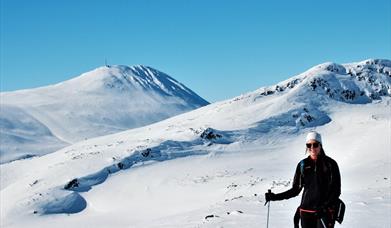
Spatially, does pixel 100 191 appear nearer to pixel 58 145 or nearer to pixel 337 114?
pixel 337 114

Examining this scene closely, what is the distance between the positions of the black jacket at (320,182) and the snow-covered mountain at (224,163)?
36.6ft

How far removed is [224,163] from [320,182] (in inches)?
2303

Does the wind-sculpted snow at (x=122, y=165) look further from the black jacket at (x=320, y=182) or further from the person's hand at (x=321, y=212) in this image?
the person's hand at (x=321, y=212)

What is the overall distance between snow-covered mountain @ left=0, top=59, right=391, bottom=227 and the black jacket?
11.2 metres

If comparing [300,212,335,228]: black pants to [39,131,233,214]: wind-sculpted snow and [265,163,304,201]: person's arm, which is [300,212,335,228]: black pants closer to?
[265,163,304,201]: person's arm

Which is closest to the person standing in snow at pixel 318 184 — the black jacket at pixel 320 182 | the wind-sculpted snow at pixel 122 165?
the black jacket at pixel 320 182

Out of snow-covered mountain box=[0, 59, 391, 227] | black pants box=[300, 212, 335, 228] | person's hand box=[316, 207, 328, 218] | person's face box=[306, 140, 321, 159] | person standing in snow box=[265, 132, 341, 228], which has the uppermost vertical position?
snow-covered mountain box=[0, 59, 391, 227]

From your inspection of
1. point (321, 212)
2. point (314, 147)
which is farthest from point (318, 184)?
point (314, 147)

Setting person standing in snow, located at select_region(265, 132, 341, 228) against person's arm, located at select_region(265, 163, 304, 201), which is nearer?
person standing in snow, located at select_region(265, 132, 341, 228)

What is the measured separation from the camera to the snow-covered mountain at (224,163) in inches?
1875

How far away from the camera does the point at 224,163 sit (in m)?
67.0

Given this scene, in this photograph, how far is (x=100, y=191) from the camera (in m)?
60.4

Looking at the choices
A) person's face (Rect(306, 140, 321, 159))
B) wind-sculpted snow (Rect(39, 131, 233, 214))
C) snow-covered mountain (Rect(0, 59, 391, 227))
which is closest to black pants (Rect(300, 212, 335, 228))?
person's face (Rect(306, 140, 321, 159))

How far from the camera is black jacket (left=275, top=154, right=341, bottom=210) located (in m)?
8.63
